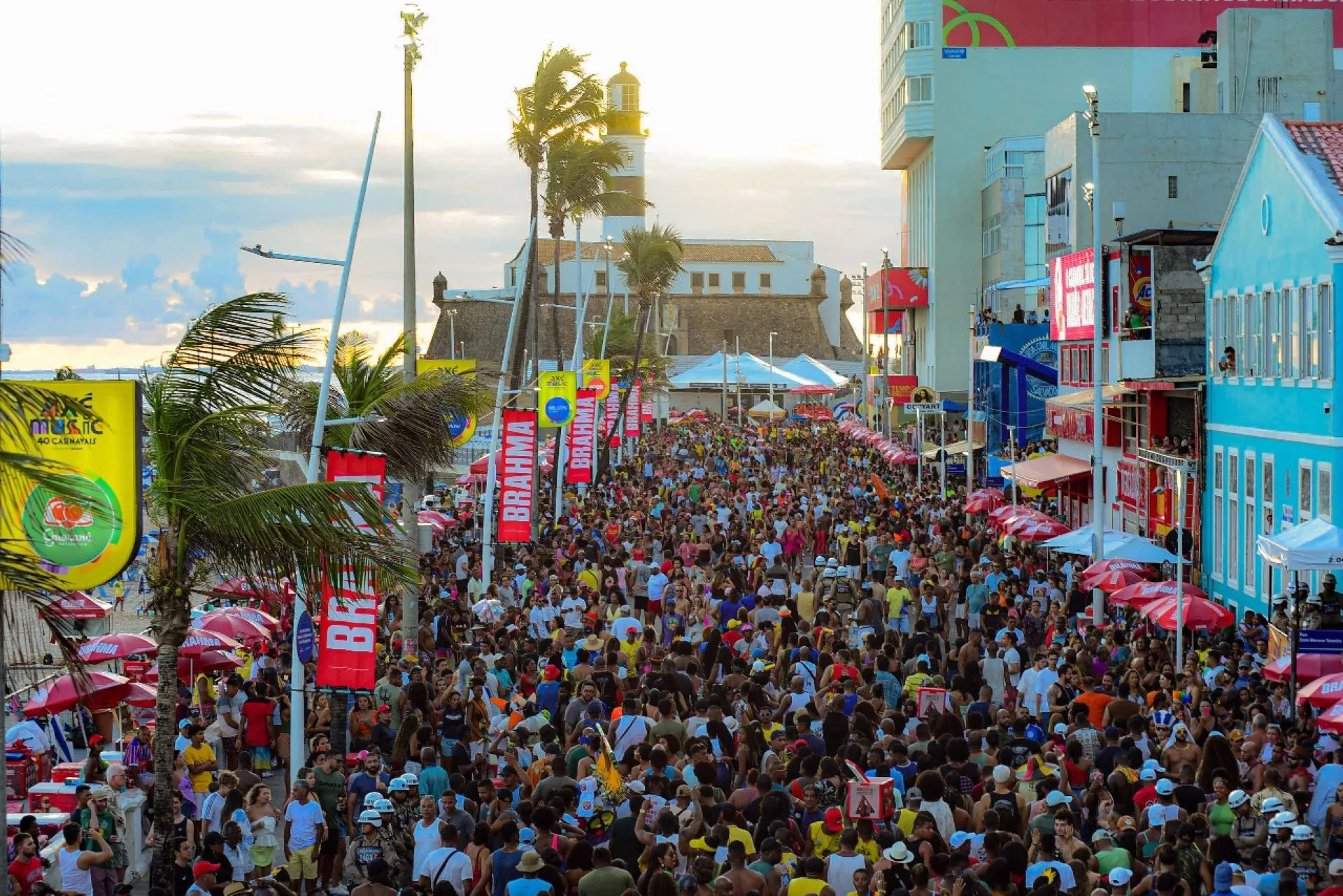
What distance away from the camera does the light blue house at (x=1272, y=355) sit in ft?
75.0

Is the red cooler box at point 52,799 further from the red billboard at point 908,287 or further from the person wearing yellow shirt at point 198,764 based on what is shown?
the red billboard at point 908,287

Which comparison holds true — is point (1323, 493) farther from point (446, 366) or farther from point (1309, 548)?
point (446, 366)

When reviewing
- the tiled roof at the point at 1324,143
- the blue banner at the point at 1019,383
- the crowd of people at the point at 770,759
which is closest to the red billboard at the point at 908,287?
the blue banner at the point at 1019,383

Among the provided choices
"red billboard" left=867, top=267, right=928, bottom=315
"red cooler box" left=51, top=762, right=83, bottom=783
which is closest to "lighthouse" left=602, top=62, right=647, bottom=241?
"red billboard" left=867, top=267, right=928, bottom=315

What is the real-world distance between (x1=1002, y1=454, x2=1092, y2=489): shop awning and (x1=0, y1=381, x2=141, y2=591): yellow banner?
24660 millimetres

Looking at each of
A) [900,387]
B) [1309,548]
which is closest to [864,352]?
[900,387]

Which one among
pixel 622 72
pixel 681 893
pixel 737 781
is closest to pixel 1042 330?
pixel 737 781

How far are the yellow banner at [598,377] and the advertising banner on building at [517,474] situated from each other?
35.2 ft

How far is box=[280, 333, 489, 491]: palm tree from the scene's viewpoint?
21.1 m

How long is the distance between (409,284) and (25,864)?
13.0 m

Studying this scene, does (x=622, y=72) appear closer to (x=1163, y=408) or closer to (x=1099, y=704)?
(x=1163, y=408)

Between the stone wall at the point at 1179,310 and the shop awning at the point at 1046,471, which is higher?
the stone wall at the point at 1179,310

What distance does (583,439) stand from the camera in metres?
37.6

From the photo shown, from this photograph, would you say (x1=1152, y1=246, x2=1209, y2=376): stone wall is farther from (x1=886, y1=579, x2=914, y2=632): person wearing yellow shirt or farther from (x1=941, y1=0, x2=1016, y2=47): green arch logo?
(x1=941, y1=0, x2=1016, y2=47): green arch logo
